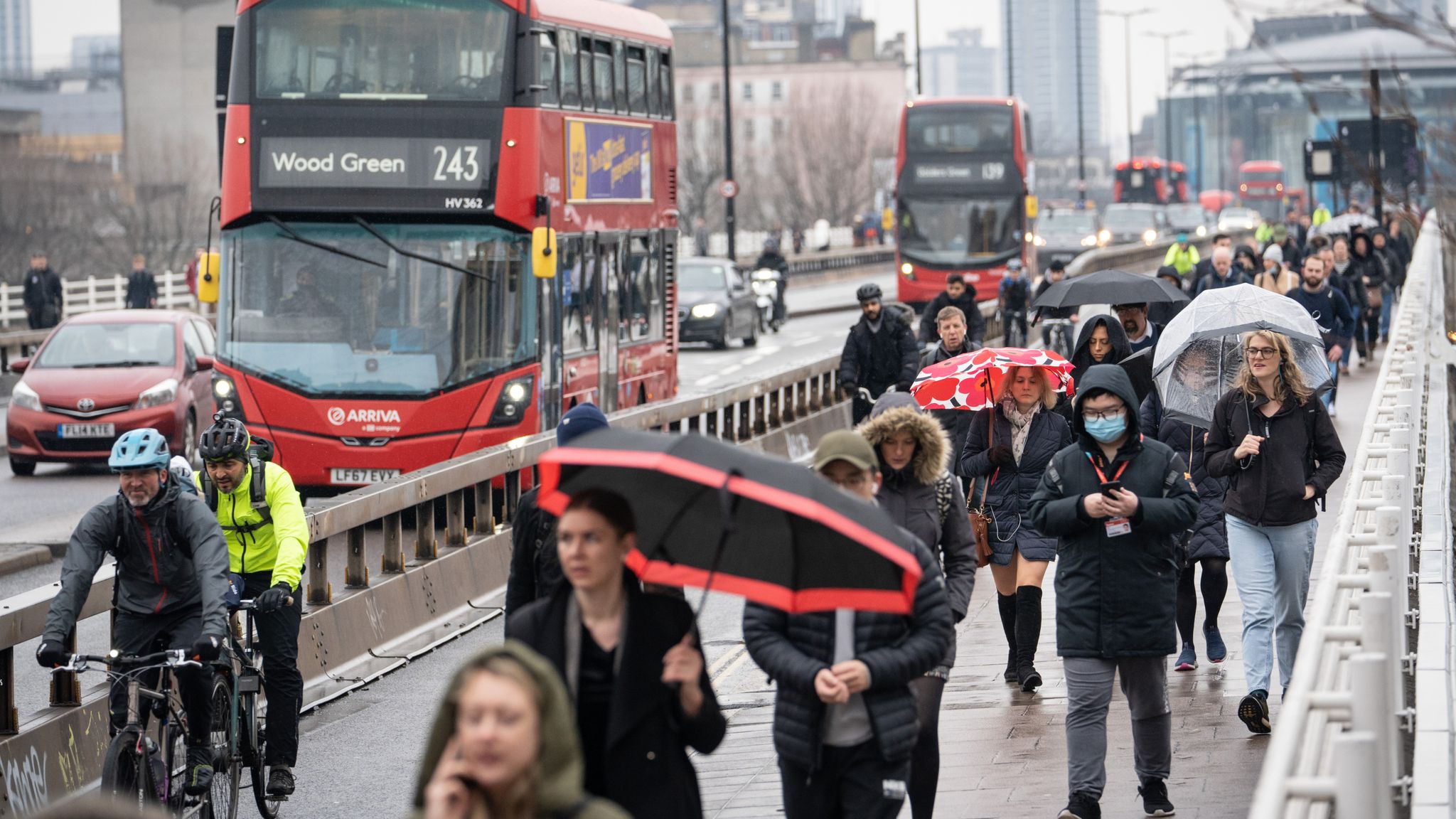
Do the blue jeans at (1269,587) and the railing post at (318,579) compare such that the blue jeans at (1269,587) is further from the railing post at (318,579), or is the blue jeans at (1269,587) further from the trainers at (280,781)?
the railing post at (318,579)

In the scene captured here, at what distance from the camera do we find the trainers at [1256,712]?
8.60 meters

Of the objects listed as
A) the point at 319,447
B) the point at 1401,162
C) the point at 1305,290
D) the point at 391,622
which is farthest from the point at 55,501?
the point at 1401,162

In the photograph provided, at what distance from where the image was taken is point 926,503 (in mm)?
7230

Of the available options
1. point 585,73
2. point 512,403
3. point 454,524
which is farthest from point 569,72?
point 454,524

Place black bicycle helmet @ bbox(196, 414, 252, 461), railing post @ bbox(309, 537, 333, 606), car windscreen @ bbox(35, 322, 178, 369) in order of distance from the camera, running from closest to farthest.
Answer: black bicycle helmet @ bbox(196, 414, 252, 461)
railing post @ bbox(309, 537, 333, 606)
car windscreen @ bbox(35, 322, 178, 369)

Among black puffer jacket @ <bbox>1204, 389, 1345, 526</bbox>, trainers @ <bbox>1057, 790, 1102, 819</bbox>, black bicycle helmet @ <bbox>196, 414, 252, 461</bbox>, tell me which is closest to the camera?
trainers @ <bbox>1057, 790, 1102, 819</bbox>

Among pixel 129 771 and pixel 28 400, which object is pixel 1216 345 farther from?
pixel 28 400

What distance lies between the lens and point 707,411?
792 inches

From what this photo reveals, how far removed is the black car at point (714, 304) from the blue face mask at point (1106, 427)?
3070cm

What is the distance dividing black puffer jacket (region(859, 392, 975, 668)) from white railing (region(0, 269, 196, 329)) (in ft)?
115

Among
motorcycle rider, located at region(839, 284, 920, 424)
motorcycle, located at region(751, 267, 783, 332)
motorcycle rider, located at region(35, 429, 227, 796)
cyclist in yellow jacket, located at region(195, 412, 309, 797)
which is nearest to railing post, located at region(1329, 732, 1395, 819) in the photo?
motorcycle rider, located at region(35, 429, 227, 796)

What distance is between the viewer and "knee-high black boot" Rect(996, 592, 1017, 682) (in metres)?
10.1

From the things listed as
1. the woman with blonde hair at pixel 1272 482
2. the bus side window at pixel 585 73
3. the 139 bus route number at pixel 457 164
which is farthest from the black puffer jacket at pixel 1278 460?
the bus side window at pixel 585 73

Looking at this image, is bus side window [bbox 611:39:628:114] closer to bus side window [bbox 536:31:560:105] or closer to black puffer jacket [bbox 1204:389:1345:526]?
bus side window [bbox 536:31:560:105]
